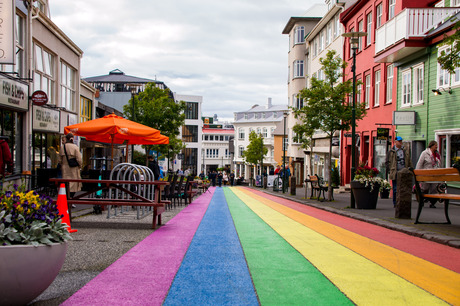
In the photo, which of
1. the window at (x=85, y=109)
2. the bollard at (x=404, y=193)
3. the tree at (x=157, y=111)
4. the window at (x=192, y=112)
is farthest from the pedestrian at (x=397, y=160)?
the window at (x=192, y=112)

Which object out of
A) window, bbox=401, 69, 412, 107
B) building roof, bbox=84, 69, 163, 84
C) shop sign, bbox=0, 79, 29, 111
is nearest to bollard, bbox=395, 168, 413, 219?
shop sign, bbox=0, 79, 29, 111

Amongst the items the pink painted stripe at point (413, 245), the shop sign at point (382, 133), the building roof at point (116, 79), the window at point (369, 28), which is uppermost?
the building roof at point (116, 79)

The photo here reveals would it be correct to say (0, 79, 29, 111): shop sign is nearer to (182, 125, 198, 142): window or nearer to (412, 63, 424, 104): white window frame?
(412, 63, 424, 104): white window frame

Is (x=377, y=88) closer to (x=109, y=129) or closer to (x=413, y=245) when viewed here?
(x=109, y=129)

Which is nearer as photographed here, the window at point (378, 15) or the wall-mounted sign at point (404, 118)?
the wall-mounted sign at point (404, 118)

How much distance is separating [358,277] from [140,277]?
7.93 ft

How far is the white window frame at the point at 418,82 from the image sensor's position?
72.6 ft

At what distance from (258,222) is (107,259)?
6028mm

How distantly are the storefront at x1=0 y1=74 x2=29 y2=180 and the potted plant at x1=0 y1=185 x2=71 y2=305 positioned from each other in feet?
41.7

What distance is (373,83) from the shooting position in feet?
97.1

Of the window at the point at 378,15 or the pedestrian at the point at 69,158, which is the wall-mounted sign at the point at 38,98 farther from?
the window at the point at 378,15

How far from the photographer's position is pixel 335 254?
23.6ft

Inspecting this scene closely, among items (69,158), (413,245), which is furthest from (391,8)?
(413,245)

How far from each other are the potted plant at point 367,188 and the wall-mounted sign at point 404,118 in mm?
7026
